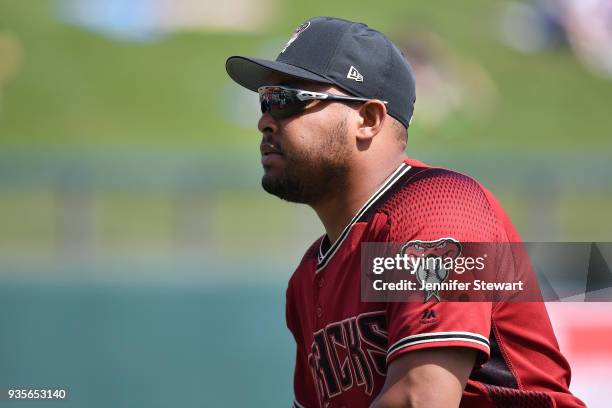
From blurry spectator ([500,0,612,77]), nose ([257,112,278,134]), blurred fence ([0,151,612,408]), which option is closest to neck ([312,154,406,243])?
nose ([257,112,278,134])

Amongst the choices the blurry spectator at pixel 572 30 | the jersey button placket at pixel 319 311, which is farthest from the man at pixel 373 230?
the blurry spectator at pixel 572 30

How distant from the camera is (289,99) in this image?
3047 millimetres

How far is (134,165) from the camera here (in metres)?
13.8

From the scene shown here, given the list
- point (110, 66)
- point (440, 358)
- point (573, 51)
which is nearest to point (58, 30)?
point (110, 66)

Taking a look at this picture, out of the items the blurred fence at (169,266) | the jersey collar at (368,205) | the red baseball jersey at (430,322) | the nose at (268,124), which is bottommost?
the red baseball jersey at (430,322)

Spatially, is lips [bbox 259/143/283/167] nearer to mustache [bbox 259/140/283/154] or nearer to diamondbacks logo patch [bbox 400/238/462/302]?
mustache [bbox 259/140/283/154]

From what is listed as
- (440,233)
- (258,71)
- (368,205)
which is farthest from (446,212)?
(258,71)

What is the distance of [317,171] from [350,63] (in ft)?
1.16

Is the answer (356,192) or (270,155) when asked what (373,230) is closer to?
(356,192)

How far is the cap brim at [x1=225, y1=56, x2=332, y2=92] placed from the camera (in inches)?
118

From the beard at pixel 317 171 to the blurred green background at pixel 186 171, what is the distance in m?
3.28

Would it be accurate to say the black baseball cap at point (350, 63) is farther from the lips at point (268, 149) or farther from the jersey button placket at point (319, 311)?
the jersey button placket at point (319, 311)

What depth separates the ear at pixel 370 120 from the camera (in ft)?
9.90

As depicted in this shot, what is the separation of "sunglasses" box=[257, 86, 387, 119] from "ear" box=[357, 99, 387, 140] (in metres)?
0.04
